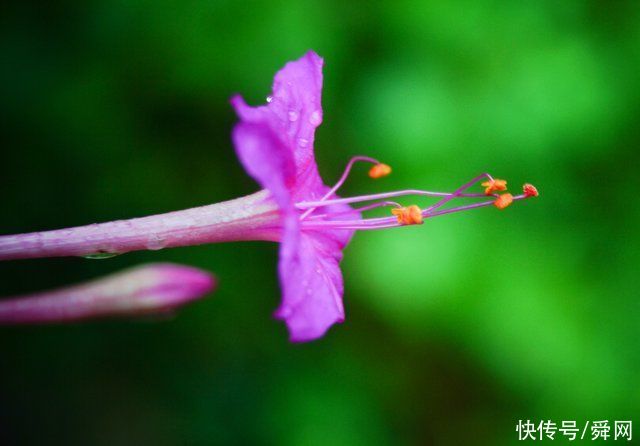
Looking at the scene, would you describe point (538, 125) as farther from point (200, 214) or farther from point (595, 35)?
point (200, 214)

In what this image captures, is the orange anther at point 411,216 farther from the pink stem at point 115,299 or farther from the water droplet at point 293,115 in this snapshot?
the pink stem at point 115,299

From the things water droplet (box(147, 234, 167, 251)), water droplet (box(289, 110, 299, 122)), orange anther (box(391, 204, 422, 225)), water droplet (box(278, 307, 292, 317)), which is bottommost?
water droplet (box(278, 307, 292, 317))

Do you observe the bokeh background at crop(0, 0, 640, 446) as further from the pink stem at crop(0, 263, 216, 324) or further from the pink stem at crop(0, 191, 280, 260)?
the pink stem at crop(0, 263, 216, 324)

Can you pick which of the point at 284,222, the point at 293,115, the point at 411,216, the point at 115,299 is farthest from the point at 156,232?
the point at 411,216

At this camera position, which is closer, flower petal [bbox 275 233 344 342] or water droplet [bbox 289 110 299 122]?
flower petal [bbox 275 233 344 342]

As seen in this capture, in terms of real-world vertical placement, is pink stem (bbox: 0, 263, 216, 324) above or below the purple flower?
below

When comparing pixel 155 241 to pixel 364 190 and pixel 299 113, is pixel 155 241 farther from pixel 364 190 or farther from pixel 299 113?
pixel 364 190

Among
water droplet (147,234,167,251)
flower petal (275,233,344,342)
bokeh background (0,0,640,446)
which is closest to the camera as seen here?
flower petal (275,233,344,342)

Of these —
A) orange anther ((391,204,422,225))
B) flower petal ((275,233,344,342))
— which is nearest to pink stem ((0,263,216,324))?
flower petal ((275,233,344,342))
